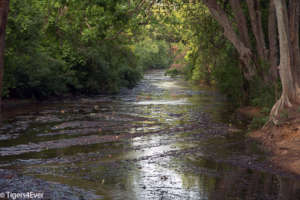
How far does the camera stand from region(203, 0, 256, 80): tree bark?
20547 millimetres

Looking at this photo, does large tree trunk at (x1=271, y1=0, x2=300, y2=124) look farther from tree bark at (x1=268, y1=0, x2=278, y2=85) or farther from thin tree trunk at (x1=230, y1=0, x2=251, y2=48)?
thin tree trunk at (x1=230, y1=0, x2=251, y2=48)

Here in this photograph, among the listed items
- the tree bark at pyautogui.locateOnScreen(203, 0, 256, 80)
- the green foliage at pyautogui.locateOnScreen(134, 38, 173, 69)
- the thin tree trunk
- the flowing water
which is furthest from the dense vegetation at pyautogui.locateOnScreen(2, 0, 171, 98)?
the green foliage at pyautogui.locateOnScreen(134, 38, 173, 69)

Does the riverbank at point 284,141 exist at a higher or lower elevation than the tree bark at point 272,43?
lower

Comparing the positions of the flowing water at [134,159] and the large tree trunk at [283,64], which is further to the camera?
the large tree trunk at [283,64]

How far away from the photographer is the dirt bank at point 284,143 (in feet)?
40.4

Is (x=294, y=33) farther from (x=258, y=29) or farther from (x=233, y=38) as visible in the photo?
(x=233, y=38)

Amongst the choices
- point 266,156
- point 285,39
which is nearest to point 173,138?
point 266,156

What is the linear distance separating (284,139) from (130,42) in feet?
83.9

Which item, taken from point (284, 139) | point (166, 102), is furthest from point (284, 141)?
point (166, 102)

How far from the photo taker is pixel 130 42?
38.8m

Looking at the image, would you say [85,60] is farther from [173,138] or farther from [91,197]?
[91,197]

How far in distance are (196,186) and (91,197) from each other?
2485 millimetres

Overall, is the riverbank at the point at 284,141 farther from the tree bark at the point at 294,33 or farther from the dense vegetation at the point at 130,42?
the tree bark at the point at 294,33

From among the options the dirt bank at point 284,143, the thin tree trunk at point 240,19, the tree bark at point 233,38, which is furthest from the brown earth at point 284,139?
the thin tree trunk at point 240,19
